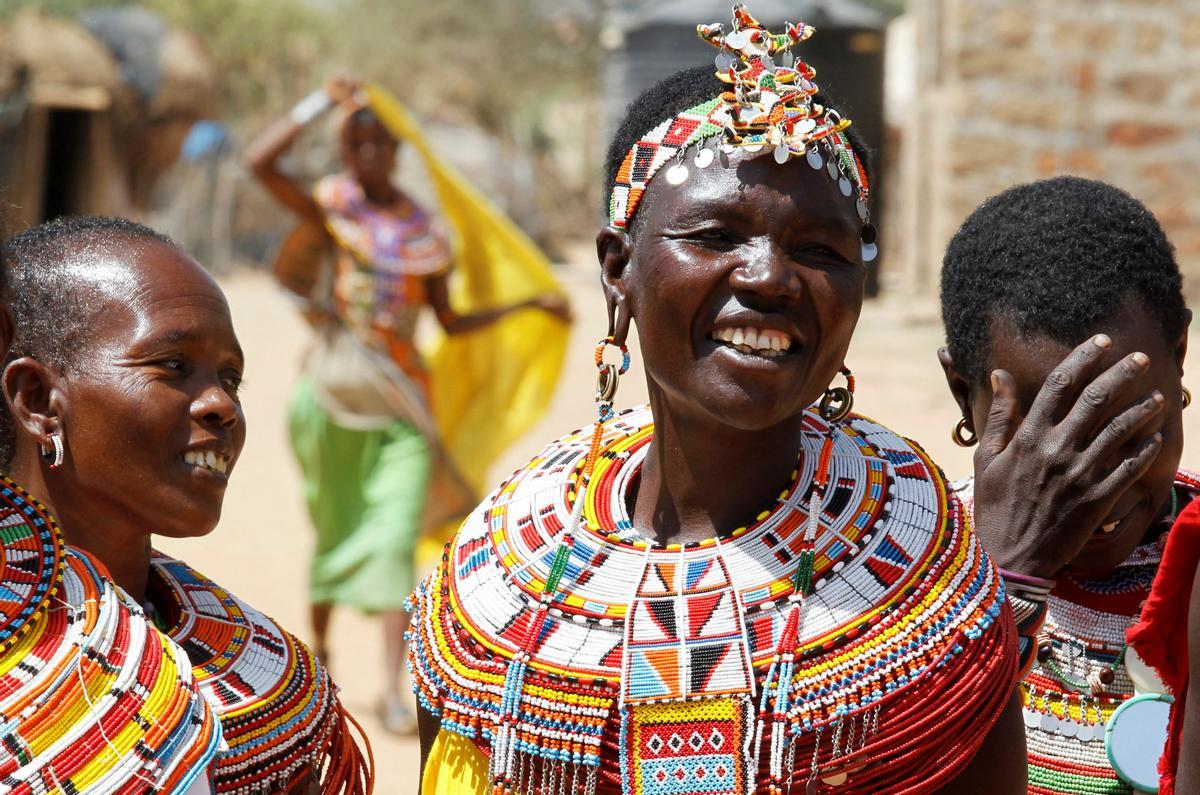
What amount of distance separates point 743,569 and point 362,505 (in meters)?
5.03

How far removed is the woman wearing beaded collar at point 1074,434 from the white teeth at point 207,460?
1263 millimetres

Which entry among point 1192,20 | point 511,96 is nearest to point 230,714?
point 1192,20

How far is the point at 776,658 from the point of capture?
2.29 metres

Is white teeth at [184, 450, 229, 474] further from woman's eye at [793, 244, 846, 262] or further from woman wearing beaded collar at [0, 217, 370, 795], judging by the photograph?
woman's eye at [793, 244, 846, 262]

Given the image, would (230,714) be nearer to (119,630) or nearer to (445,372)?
(119,630)

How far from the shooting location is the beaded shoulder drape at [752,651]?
225 cm

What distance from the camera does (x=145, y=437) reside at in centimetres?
265

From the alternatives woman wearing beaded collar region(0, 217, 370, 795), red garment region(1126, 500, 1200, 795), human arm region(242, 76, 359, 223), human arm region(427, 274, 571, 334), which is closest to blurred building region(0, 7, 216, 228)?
human arm region(242, 76, 359, 223)

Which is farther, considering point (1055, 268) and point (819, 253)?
point (1055, 268)

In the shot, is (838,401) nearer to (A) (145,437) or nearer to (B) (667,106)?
(B) (667,106)

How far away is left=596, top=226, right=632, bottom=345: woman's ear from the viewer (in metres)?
2.51

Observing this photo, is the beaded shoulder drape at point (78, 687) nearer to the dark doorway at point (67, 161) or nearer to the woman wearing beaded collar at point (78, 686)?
the woman wearing beaded collar at point (78, 686)

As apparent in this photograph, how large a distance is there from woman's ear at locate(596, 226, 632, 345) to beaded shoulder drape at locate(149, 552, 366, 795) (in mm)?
808

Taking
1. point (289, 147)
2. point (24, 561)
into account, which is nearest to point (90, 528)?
point (24, 561)
